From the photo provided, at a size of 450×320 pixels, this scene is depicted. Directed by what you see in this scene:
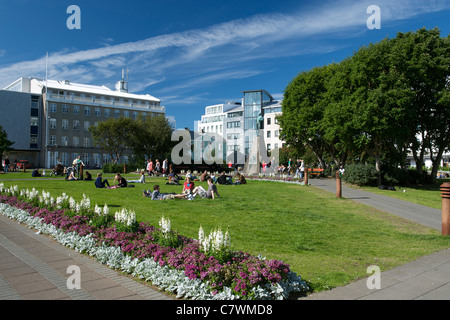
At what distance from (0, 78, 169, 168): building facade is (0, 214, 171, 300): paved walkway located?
→ 6335 centimetres

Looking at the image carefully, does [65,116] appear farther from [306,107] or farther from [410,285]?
[410,285]

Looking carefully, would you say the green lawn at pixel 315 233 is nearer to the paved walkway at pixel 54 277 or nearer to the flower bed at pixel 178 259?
the flower bed at pixel 178 259

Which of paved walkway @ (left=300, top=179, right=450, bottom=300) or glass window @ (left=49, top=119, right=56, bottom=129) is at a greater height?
glass window @ (left=49, top=119, right=56, bottom=129)

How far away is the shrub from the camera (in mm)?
25719

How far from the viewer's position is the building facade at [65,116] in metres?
71.9

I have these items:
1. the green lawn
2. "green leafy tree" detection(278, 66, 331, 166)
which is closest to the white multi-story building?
"green leafy tree" detection(278, 66, 331, 166)

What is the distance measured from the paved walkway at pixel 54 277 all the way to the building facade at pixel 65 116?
63.4 m

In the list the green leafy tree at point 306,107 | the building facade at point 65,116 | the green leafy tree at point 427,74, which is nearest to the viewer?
the green leafy tree at point 427,74

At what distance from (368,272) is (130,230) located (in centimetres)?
462

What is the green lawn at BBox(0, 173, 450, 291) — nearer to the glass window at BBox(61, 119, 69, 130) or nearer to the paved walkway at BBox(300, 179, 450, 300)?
the paved walkway at BBox(300, 179, 450, 300)

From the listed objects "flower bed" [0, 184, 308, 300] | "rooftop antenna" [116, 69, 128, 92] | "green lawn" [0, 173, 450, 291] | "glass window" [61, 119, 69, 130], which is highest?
"rooftop antenna" [116, 69, 128, 92]

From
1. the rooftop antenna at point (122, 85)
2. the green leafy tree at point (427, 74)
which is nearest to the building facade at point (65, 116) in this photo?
the rooftop antenna at point (122, 85)

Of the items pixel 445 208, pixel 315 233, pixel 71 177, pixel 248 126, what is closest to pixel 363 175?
pixel 445 208
